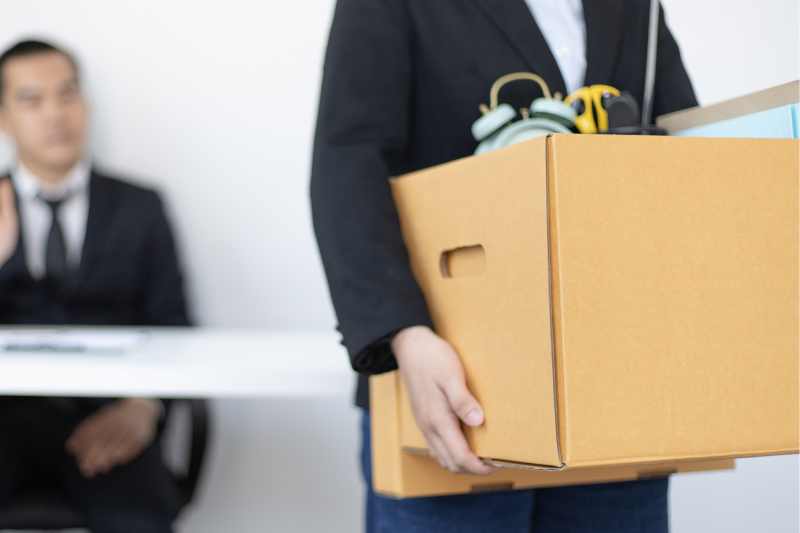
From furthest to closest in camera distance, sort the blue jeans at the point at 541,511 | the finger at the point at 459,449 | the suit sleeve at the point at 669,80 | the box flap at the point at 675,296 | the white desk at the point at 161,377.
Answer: the white desk at the point at 161,377, the suit sleeve at the point at 669,80, the blue jeans at the point at 541,511, the finger at the point at 459,449, the box flap at the point at 675,296

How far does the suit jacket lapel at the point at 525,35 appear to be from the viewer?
0.82 m

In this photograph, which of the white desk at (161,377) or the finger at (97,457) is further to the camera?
the finger at (97,457)

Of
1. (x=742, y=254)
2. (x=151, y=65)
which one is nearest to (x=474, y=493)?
(x=742, y=254)

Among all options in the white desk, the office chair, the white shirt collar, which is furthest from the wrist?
the white shirt collar

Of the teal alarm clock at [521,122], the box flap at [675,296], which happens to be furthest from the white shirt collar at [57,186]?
the box flap at [675,296]

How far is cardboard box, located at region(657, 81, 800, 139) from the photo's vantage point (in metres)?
0.67

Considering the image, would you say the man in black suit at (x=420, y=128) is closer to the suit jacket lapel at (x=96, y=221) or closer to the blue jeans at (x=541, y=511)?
the blue jeans at (x=541, y=511)

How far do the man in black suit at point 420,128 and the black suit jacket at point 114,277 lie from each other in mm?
1212

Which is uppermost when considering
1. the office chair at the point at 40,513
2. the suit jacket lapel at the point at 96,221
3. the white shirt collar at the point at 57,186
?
the white shirt collar at the point at 57,186

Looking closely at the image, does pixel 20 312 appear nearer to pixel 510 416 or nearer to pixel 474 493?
pixel 474 493

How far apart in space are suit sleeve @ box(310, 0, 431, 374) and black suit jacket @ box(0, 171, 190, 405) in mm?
1268

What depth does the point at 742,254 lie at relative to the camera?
587 millimetres

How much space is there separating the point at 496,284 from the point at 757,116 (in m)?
0.25

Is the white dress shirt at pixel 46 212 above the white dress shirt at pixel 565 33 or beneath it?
above
